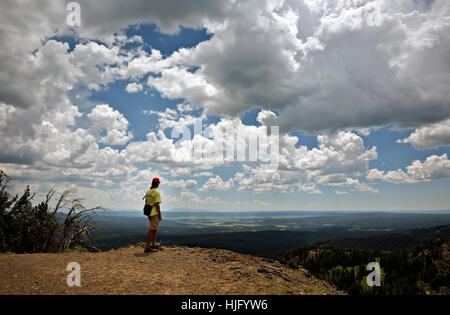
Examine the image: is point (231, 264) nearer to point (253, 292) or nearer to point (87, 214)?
point (253, 292)

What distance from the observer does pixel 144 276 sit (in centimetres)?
888

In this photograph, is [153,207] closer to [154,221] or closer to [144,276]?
[154,221]

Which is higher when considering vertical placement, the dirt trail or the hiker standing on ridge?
the hiker standing on ridge

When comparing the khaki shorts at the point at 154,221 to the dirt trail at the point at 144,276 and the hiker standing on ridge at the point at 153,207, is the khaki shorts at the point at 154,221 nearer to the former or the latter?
the hiker standing on ridge at the point at 153,207

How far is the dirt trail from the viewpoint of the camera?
7.48 m

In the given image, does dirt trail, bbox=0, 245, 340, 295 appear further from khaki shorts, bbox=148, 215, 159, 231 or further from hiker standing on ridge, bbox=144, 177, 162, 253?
khaki shorts, bbox=148, 215, 159, 231

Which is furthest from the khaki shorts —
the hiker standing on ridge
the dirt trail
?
the dirt trail

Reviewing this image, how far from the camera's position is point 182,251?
13578mm

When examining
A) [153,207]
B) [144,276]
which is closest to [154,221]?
[153,207]

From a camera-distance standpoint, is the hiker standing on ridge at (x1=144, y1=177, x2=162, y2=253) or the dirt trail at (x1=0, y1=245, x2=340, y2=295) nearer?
the dirt trail at (x1=0, y1=245, x2=340, y2=295)

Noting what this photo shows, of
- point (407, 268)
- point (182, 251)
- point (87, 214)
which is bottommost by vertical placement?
point (407, 268)
